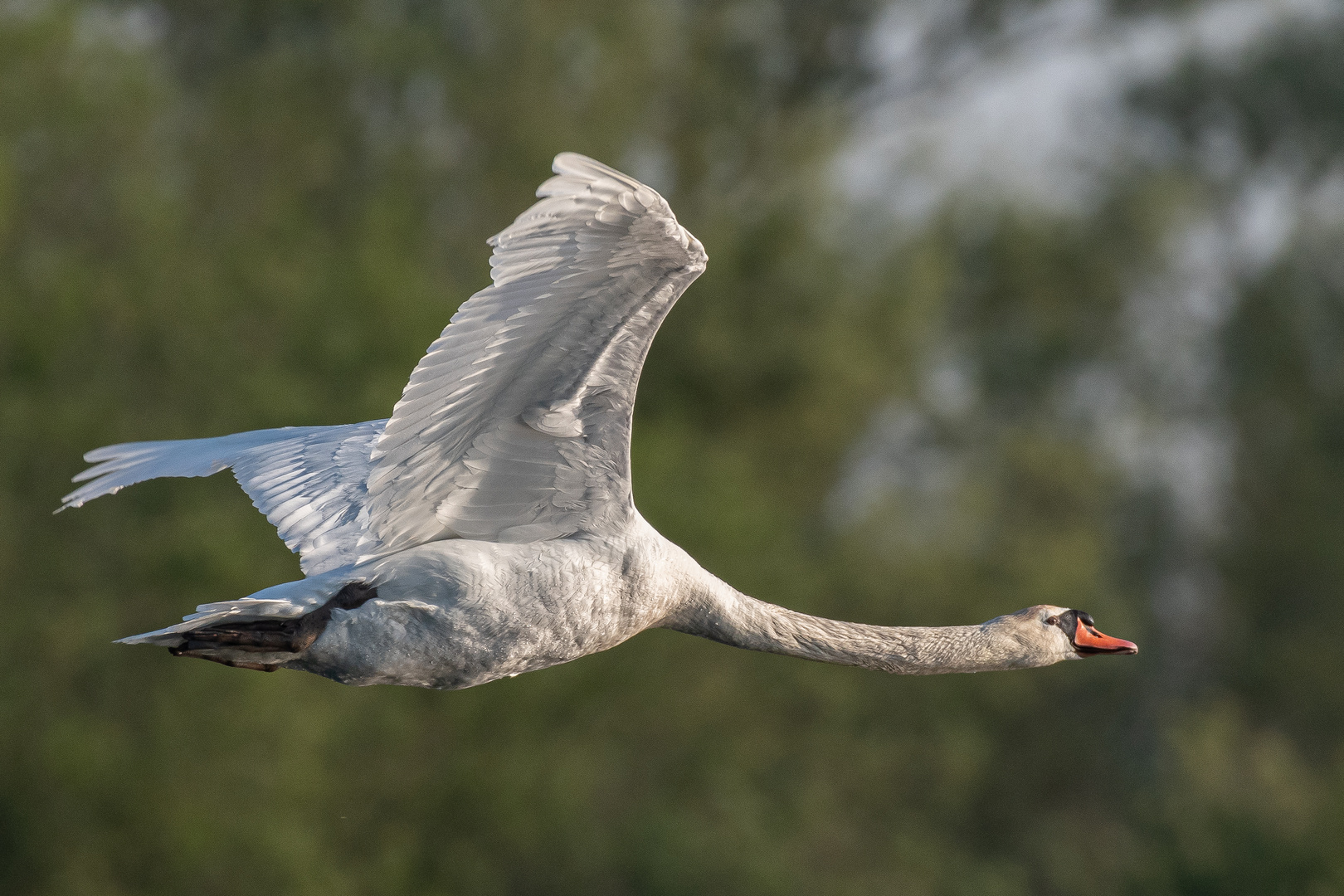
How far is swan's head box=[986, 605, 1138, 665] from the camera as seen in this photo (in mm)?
7125

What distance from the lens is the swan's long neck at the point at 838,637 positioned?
6613mm

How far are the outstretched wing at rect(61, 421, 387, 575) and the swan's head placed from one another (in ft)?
8.82

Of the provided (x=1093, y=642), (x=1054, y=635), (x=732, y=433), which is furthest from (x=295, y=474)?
(x=732, y=433)

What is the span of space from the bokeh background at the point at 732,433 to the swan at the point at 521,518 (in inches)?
427

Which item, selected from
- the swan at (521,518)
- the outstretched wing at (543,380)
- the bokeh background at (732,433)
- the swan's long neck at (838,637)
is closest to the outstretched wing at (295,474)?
the swan at (521,518)

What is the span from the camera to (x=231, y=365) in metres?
18.5

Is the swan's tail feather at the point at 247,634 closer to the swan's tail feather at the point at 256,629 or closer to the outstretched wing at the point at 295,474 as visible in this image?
the swan's tail feather at the point at 256,629

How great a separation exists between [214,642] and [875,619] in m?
19.4

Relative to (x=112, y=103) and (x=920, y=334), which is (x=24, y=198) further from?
A: (x=920, y=334)

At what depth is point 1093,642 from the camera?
7145 mm

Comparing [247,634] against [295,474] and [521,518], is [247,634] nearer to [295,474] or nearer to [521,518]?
[521,518]

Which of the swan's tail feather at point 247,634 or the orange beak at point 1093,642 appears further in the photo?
the orange beak at point 1093,642

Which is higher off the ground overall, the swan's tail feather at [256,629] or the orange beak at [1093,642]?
the swan's tail feather at [256,629]

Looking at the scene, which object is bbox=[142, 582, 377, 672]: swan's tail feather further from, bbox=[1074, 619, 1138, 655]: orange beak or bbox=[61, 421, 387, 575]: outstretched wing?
bbox=[1074, 619, 1138, 655]: orange beak
